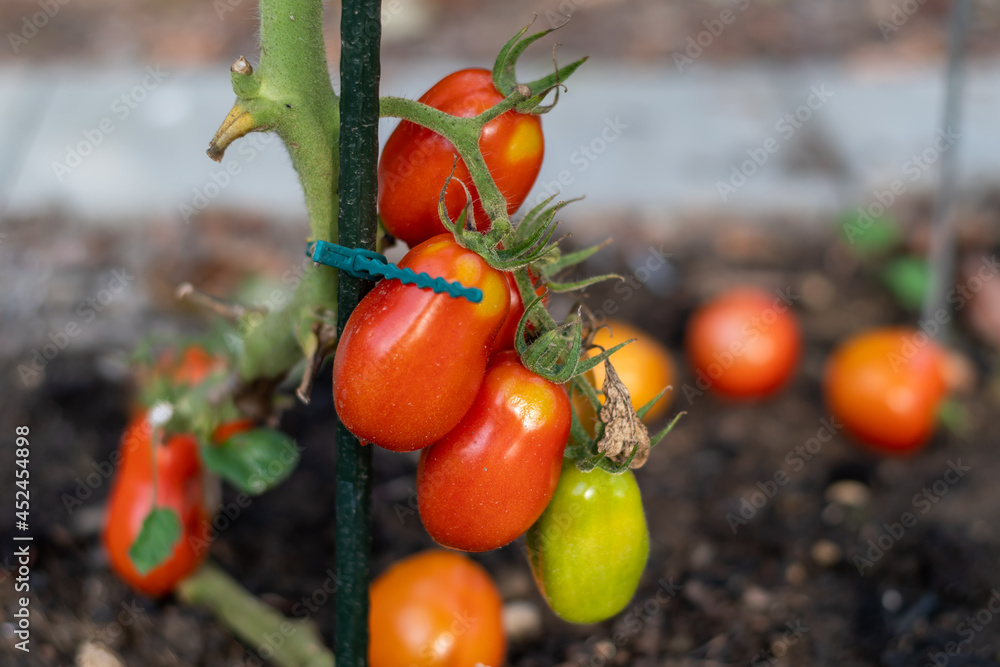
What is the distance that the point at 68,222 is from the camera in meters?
2.38

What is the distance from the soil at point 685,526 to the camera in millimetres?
1317

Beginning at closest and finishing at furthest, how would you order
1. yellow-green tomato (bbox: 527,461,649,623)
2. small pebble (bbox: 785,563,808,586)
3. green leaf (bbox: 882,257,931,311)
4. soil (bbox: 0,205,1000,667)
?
yellow-green tomato (bbox: 527,461,649,623), soil (bbox: 0,205,1000,667), small pebble (bbox: 785,563,808,586), green leaf (bbox: 882,257,931,311)

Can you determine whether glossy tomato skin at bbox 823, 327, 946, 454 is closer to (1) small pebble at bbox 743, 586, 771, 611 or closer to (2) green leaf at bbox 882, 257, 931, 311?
(2) green leaf at bbox 882, 257, 931, 311

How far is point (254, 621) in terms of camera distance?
1286 mm

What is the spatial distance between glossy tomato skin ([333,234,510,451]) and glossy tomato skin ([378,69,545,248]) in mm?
84

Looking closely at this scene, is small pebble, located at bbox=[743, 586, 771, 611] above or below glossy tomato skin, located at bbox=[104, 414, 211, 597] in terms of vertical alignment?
below

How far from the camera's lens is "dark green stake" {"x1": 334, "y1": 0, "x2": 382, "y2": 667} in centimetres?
79

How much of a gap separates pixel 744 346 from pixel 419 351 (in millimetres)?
1299

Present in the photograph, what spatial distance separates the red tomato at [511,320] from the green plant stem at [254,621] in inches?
24.0

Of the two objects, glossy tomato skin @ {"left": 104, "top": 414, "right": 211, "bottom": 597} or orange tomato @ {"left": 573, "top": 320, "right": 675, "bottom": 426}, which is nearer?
glossy tomato skin @ {"left": 104, "top": 414, "right": 211, "bottom": 597}

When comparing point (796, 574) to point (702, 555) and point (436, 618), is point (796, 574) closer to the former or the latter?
point (702, 555)

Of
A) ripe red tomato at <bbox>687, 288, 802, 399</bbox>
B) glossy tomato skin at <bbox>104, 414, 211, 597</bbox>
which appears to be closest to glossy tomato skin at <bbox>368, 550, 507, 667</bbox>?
glossy tomato skin at <bbox>104, 414, 211, 597</bbox>

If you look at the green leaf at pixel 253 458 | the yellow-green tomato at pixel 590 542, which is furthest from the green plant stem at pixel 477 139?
the green leaf at pixel 253 458

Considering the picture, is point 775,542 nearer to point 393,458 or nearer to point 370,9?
point 393,458
